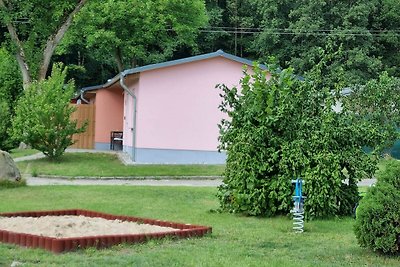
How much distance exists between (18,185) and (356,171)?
7907 millimetres

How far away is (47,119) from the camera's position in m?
20.5

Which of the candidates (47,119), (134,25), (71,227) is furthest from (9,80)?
(71,227)

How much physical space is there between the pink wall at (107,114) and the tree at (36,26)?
14.2 feet

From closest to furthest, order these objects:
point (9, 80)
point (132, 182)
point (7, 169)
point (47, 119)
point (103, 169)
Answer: point (7, 169) < point (132, 182) < point (103, 169) < point (47, 119) < point (9, 80)

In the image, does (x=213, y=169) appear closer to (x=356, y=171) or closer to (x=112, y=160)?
(x=112, y=160)

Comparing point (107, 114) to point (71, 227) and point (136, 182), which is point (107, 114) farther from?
point (71, 227)

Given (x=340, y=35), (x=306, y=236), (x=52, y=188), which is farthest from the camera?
(x=340, y=35)

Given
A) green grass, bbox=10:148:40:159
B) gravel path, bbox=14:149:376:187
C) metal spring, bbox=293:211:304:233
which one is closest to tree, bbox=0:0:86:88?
green grass, bbox=10:148:40:159

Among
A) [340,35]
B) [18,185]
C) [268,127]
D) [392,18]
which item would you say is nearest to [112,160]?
[18,185]

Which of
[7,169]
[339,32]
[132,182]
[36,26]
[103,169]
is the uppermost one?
[339,32]

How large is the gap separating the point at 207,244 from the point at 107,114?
24.0 m

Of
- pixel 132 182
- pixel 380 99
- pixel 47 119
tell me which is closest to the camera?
pixel 132 182

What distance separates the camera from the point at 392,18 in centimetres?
4247

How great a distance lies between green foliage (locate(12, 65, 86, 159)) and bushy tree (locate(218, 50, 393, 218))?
10.5 metres
